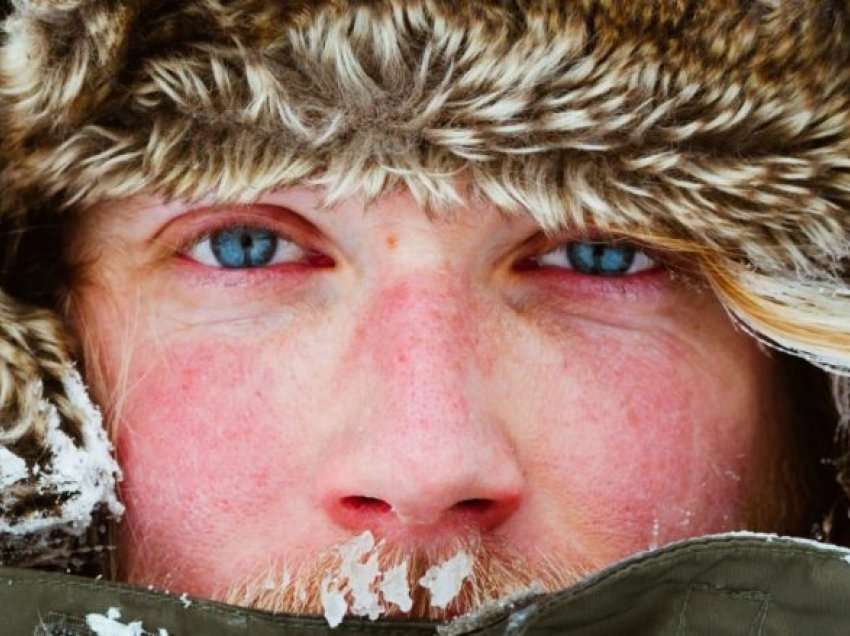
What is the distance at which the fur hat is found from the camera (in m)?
1.58

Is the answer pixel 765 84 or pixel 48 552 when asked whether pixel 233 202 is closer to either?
pixel 48 552

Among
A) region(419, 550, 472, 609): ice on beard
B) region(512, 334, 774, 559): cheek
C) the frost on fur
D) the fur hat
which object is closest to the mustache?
region(419, 550, 472, 609): ice on beard

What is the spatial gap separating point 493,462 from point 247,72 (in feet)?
1.75

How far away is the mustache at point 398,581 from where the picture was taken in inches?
62.7

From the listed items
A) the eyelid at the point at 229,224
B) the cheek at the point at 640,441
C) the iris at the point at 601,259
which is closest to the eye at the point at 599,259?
the iris at the point at 601,259

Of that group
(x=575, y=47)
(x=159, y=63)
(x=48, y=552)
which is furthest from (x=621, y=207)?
(x=48, y=552)

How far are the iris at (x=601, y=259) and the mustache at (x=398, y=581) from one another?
0.41m

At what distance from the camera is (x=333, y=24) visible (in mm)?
1573

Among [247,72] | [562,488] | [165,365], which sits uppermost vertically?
[247,72]

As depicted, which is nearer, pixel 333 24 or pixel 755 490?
pixel 333 24

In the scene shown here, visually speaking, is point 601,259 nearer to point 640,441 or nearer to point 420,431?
point 640,441

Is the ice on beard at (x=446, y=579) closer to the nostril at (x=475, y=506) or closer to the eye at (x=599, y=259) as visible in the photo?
the nostril at (x=475, y=506)

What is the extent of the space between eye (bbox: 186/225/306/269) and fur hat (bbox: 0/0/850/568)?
0.12 meters

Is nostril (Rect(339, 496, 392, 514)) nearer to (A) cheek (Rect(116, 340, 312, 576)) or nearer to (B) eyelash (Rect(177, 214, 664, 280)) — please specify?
(A) cheek (Rect(116, 340, 312, 576))
